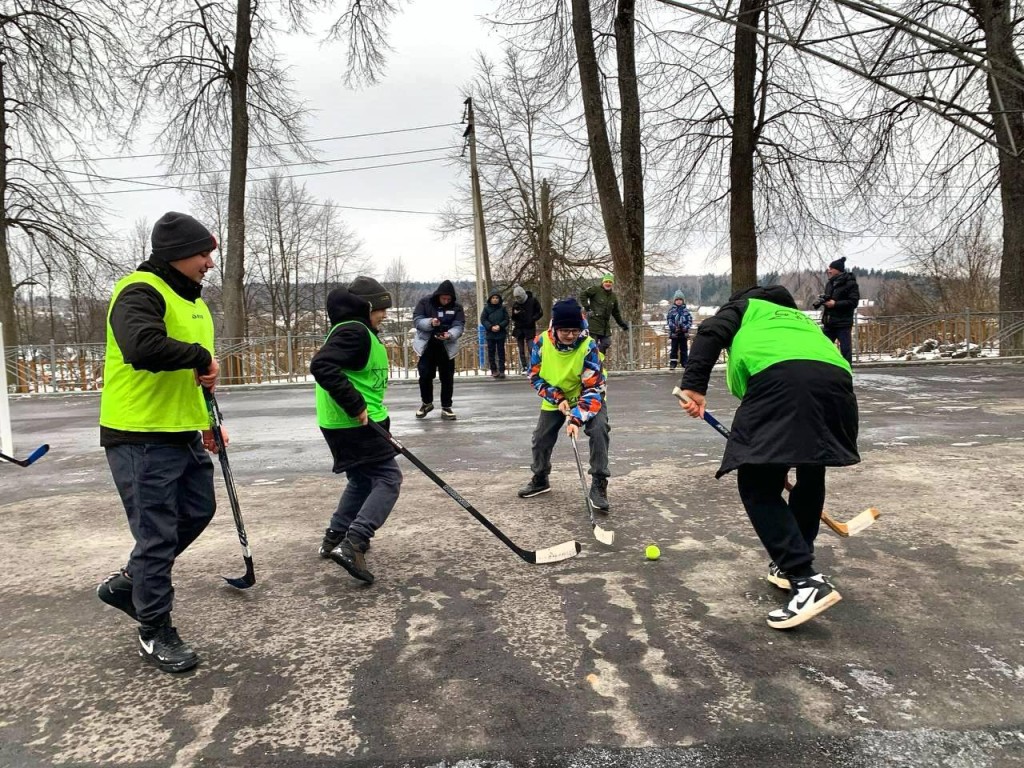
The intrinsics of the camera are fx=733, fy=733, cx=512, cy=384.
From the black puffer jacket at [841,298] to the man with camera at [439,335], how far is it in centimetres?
706

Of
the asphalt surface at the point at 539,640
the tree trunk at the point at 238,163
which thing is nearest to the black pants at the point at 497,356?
the tree trunk at the point at 238,163

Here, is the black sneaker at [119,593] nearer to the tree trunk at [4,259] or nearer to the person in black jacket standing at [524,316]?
the person in black jacket standing at [524,316]

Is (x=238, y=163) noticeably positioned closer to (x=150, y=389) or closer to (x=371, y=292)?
(x=371, y=292)

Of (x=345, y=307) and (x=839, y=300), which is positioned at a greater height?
(x=839, y=300)

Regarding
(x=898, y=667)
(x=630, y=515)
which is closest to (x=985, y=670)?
(x=898, y=667)

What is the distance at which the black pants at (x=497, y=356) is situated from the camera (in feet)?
51.1

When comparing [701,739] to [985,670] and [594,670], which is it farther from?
[985,670]

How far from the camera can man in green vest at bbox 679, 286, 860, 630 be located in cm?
301

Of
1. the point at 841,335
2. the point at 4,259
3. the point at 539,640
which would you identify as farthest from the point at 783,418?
the point at 4,259

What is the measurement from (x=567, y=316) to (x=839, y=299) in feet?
31.1

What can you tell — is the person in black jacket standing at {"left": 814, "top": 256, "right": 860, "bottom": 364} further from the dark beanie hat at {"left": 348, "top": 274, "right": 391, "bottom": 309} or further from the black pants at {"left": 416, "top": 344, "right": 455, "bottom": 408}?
the dark beanie hat at {"left": 348, "top": 274, "right": 391, "bottom": 309}

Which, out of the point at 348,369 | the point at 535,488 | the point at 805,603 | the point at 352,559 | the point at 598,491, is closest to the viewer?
the point at 805,603

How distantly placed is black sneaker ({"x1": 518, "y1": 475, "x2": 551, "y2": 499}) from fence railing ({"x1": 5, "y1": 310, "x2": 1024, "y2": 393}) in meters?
11.3

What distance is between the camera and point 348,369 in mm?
3947
